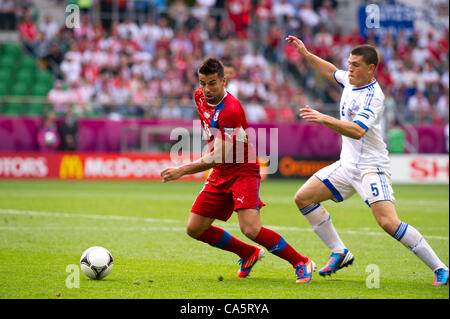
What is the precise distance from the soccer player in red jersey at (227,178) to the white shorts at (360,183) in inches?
29.4

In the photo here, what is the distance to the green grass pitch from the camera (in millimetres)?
6160

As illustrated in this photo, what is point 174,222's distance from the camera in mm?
11750

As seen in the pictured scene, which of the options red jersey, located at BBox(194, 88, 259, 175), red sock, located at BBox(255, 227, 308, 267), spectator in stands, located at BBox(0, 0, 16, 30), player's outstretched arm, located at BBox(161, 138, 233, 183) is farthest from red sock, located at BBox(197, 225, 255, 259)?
spectator in stands, located at BBox(0, 0, 16, 30)

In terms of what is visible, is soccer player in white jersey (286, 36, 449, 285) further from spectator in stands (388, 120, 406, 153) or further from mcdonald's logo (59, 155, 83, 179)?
spectator in stands (388, 120, 406, 153)

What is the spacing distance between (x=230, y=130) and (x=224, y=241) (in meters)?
1.22

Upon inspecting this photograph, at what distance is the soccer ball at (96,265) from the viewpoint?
6586 millimetres

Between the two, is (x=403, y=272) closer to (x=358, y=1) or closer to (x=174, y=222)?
(x=174, y=222)

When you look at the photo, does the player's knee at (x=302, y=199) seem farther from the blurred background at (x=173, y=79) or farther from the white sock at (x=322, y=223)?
the blurred background at (x=173, y=79)

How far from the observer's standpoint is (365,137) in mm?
6840

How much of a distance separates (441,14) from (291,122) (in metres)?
10.5

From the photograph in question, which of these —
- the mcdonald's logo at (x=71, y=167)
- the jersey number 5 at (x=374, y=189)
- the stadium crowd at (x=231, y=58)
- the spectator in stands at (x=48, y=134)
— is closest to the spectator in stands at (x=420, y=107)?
the stadium crowd at (x=231, y=58)

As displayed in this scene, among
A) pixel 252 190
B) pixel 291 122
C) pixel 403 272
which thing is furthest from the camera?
pixel 291 122

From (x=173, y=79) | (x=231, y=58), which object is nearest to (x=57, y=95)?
(x=173, y=79)
